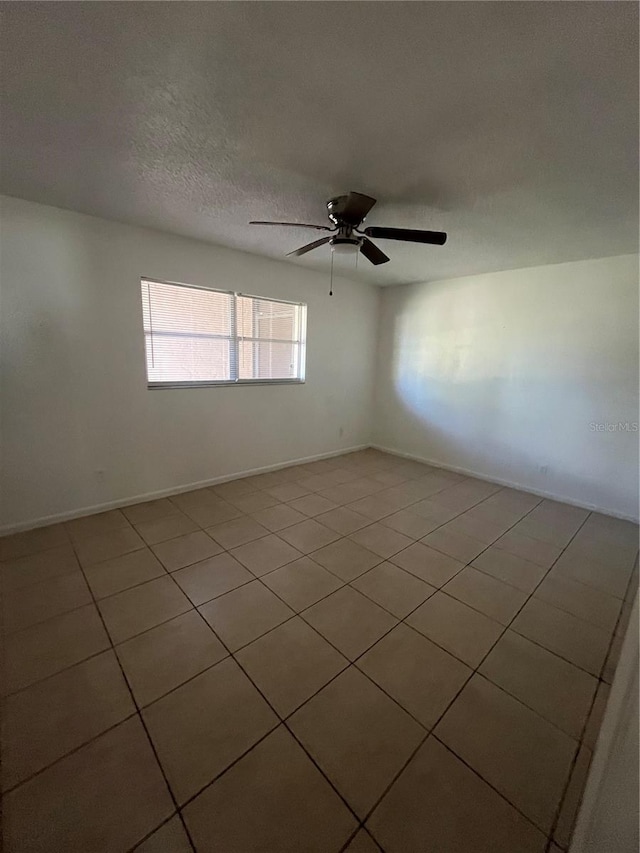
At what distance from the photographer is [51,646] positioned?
5.37 ft

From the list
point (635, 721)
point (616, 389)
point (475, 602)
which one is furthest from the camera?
point (616, 389)

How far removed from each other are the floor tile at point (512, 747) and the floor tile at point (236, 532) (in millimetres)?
1696

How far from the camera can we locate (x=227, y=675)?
1519 millimetres

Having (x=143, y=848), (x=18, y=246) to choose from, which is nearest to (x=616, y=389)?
(x=143, y=848)

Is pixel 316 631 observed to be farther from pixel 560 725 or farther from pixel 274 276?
pixel 274 276

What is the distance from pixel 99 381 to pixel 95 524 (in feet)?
3.96

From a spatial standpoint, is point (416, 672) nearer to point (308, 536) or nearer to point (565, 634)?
point (565, 634)

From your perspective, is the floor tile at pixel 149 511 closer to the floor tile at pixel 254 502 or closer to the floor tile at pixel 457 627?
the floor tile at pixel 254 502

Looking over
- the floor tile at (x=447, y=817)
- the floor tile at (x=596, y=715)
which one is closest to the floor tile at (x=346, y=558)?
the floor tile at (x=447, y=817)

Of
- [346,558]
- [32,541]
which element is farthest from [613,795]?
[32,541]

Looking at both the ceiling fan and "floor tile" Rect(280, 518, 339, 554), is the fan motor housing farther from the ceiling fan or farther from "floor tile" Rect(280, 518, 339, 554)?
"floor tile" Rect(280, 518, 339, 554)

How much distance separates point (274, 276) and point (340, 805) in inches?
158

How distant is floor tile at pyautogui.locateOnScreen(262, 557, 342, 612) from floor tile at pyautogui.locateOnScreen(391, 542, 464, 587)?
Answer: 54cm

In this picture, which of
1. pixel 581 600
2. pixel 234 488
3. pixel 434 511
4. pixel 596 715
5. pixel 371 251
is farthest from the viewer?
pixel 234 488
